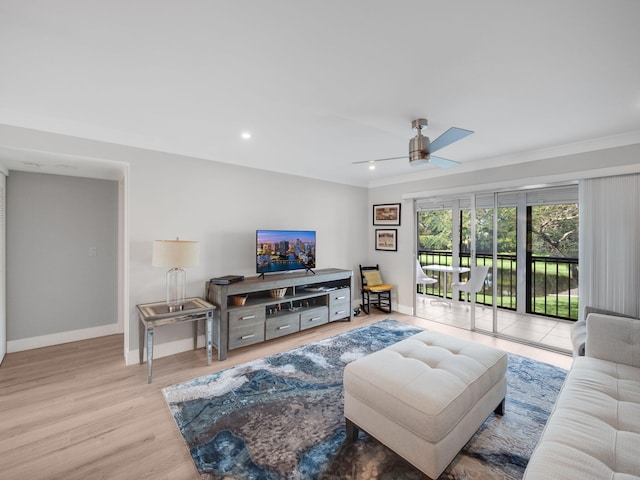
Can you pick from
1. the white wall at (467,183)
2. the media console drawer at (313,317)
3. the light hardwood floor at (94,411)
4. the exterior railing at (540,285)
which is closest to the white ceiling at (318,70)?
the white wall at (467,183)

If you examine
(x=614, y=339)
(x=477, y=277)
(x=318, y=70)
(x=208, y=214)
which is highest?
(x=318, y=70)

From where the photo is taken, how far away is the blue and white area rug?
5.60ft

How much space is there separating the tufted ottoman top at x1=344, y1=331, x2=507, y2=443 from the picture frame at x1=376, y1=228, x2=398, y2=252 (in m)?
3.05

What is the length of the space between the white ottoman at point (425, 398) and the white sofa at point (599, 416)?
38 cm

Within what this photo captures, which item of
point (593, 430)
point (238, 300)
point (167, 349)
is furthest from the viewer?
point (238, 300)

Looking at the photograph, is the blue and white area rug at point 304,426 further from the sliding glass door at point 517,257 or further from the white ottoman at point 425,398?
the sliding glass door at point 517,257

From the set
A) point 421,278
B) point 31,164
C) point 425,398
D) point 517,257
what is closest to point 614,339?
point 425,398

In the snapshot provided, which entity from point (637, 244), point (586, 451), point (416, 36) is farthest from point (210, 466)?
point (637, 244)

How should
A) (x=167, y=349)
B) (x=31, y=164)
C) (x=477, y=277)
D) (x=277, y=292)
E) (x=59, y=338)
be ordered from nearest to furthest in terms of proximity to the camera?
(x=31, y=164)
(x=167, y=349)
(x=59, y=338)
(x=277, y=292)
(x=477, y=277)

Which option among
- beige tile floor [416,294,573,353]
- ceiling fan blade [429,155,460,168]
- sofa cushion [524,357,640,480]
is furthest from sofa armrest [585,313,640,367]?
ceiling fan blade [429,155,460,168]

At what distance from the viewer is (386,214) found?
5.34 m

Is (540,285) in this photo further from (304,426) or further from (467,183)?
(304,426)

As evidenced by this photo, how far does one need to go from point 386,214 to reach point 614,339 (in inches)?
139

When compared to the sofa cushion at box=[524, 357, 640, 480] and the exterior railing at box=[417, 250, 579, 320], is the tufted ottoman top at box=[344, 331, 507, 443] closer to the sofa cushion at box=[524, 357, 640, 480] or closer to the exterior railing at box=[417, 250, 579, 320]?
the sofa cushion at box=[524, 357, 640, 480]
